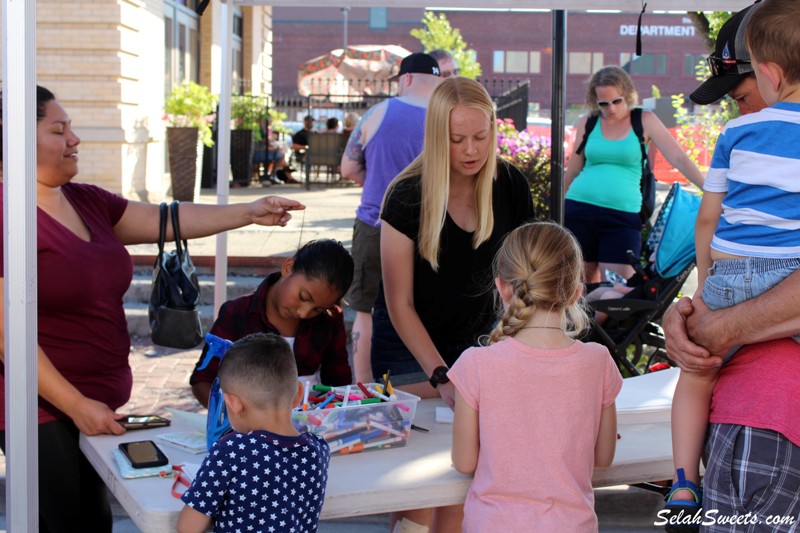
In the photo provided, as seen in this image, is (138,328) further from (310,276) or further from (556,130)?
(310,276)

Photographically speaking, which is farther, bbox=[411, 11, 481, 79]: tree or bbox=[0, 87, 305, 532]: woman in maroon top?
bbox=[411, 11, 481, 79]: tree

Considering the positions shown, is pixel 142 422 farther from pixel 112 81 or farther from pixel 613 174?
pixel 112 81

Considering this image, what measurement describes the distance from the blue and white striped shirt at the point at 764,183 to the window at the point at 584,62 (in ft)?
194

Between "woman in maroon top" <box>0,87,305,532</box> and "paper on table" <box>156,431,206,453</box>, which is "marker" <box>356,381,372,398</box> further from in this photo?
"woman in maroon top" <box>0,87,305,532</box>

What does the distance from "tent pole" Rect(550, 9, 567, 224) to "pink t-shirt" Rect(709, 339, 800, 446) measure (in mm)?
2853

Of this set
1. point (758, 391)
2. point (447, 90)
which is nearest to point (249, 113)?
point (447, 90)

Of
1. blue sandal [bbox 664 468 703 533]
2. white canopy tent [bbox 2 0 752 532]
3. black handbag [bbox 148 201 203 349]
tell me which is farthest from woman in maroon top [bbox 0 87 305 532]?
blue sandal [bbox 664 468 703 533]

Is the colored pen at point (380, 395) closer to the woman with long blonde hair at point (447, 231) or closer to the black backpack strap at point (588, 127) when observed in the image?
the woman with long blonde hair at point (447, 231)

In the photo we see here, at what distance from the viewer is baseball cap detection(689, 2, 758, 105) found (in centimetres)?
238

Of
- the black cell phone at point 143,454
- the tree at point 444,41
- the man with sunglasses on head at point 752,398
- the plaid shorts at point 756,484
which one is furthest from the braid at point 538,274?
the tree at point 444,41

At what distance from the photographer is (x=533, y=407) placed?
2303mm

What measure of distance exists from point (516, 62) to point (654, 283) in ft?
189

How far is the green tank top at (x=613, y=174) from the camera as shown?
604 centimetres

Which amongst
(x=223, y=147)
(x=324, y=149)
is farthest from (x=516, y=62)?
(x=223, y=147)
